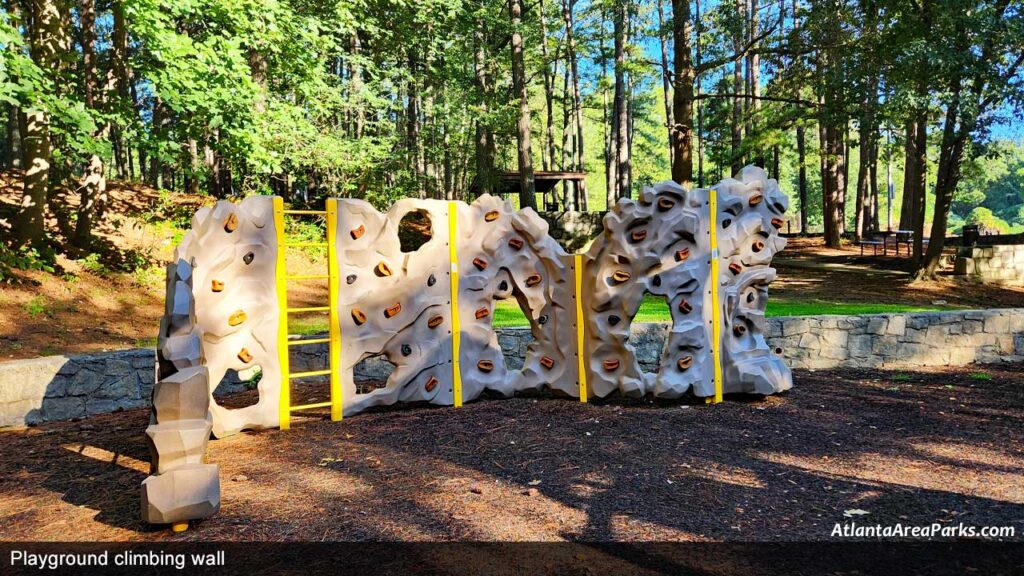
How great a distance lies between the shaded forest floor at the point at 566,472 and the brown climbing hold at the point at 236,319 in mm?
1007

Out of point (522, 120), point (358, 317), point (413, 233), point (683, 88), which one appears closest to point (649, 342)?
point (358, 317)

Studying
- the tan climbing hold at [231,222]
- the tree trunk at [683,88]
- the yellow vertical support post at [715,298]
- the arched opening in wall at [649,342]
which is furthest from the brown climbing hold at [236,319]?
the tree trunk at [683,88]

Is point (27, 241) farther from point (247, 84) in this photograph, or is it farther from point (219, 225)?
point (219, 225)

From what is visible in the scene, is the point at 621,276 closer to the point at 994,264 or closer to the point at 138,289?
the point at 138,289

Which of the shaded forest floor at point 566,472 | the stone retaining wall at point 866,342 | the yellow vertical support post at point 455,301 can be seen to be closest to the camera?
the shaded forest floor at point 566,472

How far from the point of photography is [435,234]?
6.61m

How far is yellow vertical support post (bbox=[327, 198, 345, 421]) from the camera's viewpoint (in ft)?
20.1

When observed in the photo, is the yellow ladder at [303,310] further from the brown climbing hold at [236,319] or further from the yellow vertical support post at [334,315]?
the brown climbing hold at [236,319]

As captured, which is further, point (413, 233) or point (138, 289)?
point (413, 233)

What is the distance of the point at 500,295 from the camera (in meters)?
6.89

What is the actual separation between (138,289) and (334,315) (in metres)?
7.31

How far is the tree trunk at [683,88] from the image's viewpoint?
12969 mm

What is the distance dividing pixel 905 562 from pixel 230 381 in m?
6.64

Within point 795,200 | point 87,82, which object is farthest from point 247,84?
point 795,200
